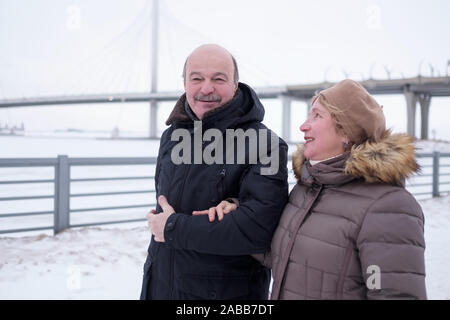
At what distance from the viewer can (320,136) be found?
114 centimetres

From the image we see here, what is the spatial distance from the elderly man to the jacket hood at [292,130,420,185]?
0.25 metres

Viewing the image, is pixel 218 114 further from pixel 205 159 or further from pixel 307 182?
pixel 307 182

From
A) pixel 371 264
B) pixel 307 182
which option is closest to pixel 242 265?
pixel 307 182

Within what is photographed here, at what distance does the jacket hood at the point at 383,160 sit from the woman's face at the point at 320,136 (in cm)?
5

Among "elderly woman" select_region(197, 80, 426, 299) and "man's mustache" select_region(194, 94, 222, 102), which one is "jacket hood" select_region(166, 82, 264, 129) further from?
"elderly woman" select_region(197, 80, 426, 299)

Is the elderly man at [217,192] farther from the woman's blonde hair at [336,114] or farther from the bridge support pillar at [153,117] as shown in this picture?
the bridge support pillar at [153,117]

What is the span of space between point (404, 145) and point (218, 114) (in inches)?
24.0

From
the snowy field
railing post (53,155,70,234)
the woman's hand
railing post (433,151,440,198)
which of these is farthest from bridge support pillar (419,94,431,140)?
the woman's hand

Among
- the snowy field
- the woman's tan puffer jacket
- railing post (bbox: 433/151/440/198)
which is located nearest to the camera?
the woman's tan puffer jacket

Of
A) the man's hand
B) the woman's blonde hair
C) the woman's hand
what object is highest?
the woman's blonde hair

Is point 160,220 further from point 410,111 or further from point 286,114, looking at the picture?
point 410,111

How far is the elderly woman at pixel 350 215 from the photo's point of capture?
91 centimetres

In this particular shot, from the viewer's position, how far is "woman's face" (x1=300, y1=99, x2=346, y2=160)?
1128 millimetres

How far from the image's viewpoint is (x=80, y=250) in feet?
11.0
